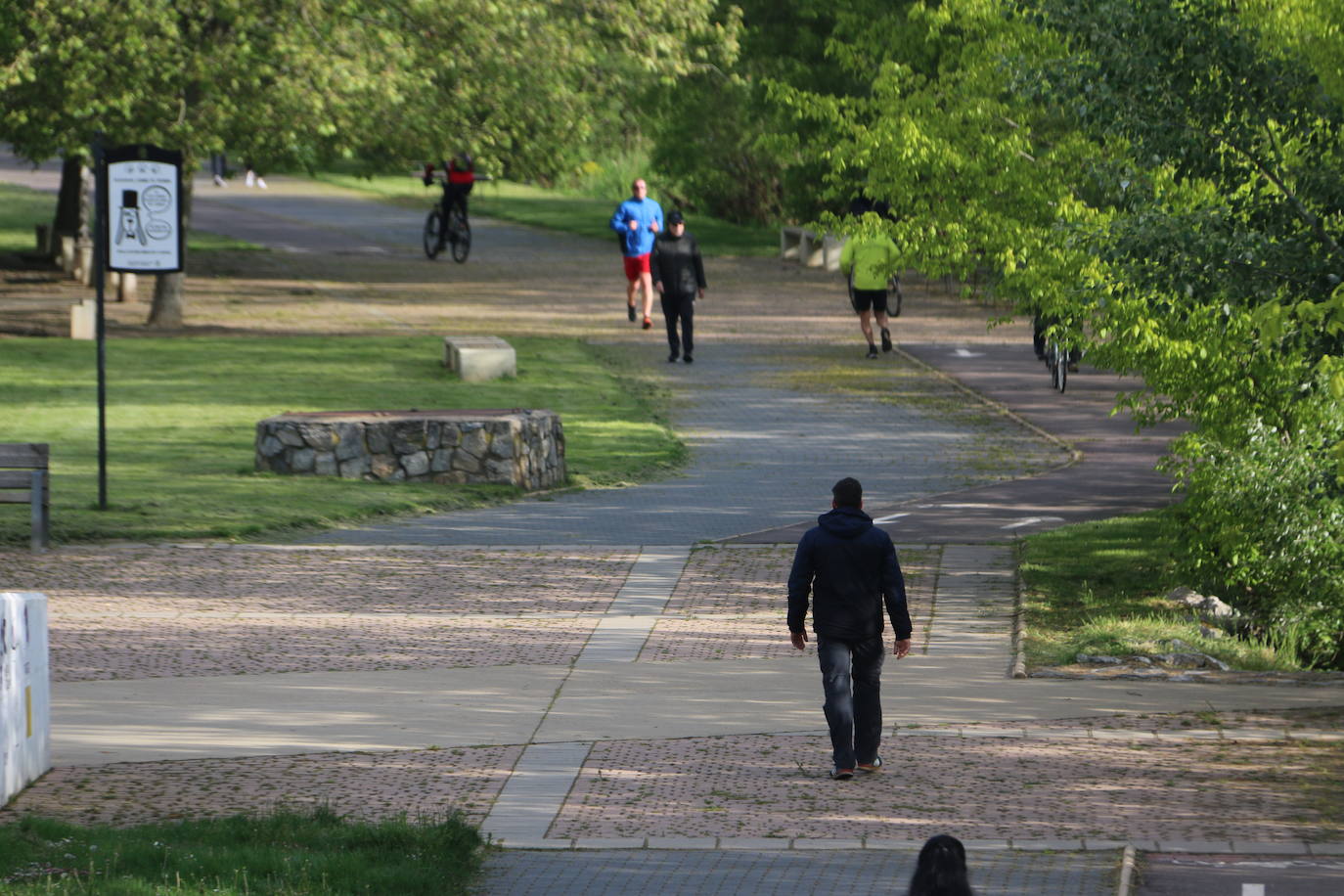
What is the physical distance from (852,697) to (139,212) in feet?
30.9

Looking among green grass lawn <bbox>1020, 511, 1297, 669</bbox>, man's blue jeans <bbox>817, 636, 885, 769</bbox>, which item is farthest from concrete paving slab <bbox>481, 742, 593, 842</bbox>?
green grass lawn <bbox>1020, 511, 1297, 669</bbox>

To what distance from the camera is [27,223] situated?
4478 cm

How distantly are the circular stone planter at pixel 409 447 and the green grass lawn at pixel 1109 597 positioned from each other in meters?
4.97

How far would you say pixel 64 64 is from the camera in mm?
24516

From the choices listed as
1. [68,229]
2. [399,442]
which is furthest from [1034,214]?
[68,229]

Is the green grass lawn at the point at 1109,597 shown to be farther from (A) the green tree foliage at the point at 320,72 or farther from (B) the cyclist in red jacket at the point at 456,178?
(B) the cyclist in red jacket at the point at 456,178

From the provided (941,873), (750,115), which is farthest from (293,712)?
(750,115)

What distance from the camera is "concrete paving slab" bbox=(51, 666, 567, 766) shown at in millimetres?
9586

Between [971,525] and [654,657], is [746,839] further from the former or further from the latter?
[971,525]

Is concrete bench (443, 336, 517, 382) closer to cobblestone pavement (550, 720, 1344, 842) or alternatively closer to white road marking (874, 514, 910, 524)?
white road marking (874, 514, 910, 524)

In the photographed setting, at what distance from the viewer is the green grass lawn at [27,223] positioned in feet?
131

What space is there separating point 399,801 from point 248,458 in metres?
10.7

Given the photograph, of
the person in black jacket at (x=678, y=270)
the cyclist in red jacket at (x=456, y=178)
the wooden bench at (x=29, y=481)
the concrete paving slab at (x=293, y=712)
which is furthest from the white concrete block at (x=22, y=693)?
the cyclist in red jacket at (x=456, y=178)

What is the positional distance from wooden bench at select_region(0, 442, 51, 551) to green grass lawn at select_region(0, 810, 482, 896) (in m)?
7.23
